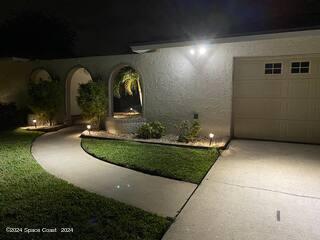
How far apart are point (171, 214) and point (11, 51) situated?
2318 cm

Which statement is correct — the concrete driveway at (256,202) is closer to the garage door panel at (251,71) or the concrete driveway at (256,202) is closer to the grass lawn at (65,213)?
the grass lawn at (65,213)

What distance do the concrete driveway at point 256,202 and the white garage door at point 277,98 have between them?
176 cm

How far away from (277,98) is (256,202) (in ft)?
17.0

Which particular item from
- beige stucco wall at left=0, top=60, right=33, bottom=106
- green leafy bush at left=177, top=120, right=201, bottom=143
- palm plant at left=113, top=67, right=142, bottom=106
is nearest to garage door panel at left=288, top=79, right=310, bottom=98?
green leafy bush at left=177, top=120, right=201, bottom=143

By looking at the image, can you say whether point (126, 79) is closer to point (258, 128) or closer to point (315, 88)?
point (258, 128)

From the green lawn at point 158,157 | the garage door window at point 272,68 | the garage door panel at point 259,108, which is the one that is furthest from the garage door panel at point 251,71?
the green lawn at point 158,157

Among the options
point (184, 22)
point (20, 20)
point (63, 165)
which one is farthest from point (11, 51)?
point (63, 165)

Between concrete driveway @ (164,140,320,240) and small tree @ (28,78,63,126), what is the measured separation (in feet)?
26.2

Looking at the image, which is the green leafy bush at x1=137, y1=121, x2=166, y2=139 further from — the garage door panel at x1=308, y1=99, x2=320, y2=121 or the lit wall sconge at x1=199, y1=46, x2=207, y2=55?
the garage door panel at x1=308, y1=99, x2=320, y2=121

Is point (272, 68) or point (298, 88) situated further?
point (272, 68)

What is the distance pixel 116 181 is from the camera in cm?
495

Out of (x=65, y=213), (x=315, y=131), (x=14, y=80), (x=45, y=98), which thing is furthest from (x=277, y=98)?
(x=14, y=80)

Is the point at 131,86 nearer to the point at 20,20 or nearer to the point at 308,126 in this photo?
the point at 308,126

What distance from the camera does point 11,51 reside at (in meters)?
21.4
